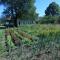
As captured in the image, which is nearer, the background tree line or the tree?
the tree

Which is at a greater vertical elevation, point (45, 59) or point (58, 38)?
point (58, 38)

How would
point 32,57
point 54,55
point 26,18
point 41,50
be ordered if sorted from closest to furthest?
point 54,55, point 32,57, point 41,50, point 26,18

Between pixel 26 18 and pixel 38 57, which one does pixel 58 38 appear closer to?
pixel 38 57

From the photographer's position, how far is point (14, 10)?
3378 centimetres

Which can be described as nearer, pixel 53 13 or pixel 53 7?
pixel 53 7

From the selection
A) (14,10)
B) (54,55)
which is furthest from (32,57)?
(14,10)

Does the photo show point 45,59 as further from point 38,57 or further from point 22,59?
point 22,59

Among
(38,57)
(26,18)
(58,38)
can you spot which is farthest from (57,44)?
(26,18)

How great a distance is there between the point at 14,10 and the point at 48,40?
27.4 m

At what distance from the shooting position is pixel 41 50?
6.54m

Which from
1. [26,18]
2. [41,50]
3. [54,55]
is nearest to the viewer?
[54,55]

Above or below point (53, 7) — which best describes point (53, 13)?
below

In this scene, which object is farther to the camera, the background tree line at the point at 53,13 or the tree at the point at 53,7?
the background tree line at the point at 53,13

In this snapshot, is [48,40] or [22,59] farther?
[48,40]
